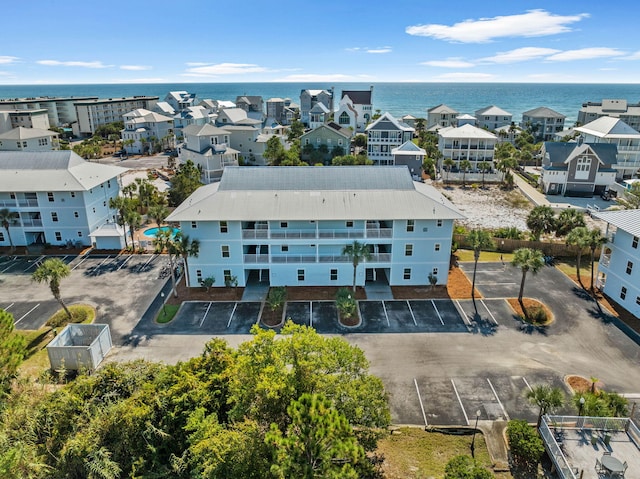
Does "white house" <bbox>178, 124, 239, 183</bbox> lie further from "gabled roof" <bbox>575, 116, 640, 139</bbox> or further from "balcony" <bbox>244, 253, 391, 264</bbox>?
"gabled roof" <bbox>575, 116, 640, 139</bbox>

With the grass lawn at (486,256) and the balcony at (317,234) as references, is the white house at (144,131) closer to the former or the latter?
the balcony at (317,234)

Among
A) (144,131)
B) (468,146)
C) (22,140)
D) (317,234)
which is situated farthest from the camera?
(144,131)

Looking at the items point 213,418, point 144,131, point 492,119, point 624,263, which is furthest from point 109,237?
point 492,119

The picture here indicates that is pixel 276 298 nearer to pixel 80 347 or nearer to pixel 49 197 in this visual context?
pixel 80 347

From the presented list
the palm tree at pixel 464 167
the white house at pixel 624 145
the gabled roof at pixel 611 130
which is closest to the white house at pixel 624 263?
the palm tree at pixel 464 167

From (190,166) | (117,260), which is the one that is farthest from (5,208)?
(190,166)

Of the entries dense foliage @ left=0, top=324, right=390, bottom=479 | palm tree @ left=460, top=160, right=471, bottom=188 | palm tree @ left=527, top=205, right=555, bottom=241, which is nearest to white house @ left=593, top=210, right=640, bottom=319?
palm tree @ left=527, top=205, right=555, bottom=241
